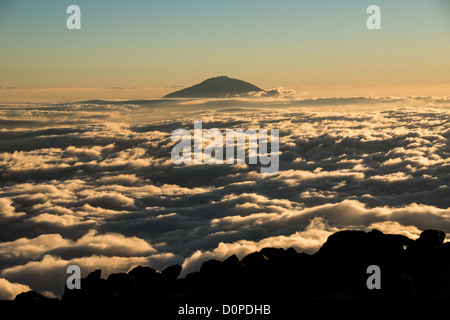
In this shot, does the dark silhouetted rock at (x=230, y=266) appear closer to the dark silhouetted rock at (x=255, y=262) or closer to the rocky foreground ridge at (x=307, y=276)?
the rocky foreground ridge at (x=307, y=276)

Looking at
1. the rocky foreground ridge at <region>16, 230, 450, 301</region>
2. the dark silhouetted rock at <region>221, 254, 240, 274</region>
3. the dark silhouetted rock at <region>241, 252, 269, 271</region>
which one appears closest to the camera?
the rocky foreground ridge at <region>16, 230, 450, 301</region>

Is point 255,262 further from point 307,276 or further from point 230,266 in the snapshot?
point 307,276

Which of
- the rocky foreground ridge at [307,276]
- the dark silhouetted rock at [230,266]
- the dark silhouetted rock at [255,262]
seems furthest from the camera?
the dark silhouetted rock at [255,262]

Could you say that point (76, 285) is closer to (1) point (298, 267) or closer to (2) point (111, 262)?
(1) point (298, 267)

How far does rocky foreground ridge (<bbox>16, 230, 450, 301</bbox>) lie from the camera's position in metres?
37.9

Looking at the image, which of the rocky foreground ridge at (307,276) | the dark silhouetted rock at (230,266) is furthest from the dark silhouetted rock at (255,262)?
the dark silhouetted rock at (230,266)

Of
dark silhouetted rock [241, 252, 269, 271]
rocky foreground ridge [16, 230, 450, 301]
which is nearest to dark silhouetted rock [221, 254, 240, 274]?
rocky foreground ridge [16, 230, 450, 301]

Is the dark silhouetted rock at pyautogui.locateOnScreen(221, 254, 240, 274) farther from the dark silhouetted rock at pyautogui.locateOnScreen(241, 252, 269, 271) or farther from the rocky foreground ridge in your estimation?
the dark silhouetted rock at pyautogui.locateOnScreen(241, 252, 269, 271)

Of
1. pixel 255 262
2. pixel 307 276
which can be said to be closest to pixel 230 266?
pixel 255 262

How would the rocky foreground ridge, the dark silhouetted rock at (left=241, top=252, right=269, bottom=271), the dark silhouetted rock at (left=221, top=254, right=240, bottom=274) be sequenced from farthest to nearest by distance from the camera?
1. the dark silhouetted rock at (left=241, top=252, right=269, bottom=271)
2. the dark silhouetted rock at (left=221, top=254, right=240, bottom=274)
3. the rocky foreground ridge

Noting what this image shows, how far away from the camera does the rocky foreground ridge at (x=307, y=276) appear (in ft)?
124
